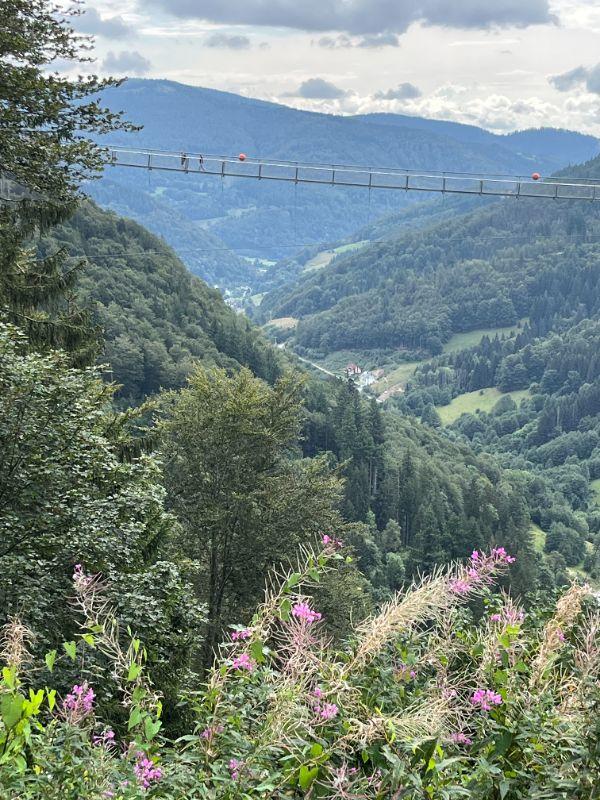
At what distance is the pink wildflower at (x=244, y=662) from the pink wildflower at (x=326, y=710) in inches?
19.4

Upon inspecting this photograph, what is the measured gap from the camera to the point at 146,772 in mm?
4027

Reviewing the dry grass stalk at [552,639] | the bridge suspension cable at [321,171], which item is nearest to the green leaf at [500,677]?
the dry grass stalk at [552,639]

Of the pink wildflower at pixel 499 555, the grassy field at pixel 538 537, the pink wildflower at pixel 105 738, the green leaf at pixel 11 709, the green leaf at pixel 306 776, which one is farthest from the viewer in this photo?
the grassy field at pixel 538 537

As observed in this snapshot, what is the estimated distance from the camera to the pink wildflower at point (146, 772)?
4.00m

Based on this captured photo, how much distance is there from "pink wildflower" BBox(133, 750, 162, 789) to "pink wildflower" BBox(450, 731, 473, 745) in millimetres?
1582

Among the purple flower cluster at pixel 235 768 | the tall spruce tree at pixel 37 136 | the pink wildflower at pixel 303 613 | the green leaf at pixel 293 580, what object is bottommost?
the purple flower cluster at pixel 235 768

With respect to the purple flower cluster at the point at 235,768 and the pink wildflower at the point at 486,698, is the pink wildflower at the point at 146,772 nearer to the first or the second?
the purple flower cluster at the point at 235,768

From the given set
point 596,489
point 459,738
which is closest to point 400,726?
point 459,738

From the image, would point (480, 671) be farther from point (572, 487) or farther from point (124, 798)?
point (572, 487)

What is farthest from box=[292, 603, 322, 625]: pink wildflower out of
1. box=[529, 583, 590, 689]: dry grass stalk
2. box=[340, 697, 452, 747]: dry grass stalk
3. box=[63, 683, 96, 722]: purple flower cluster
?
box=[529, 583, 590, 689]: dry grass stalk

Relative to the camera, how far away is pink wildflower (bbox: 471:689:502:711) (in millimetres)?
4453

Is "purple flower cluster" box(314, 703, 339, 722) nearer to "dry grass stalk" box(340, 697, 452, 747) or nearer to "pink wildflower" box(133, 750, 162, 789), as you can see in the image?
"dry grass stalk" box(340, 697, 452, 747)

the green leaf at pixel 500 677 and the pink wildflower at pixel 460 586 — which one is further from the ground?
the pink wildflower at pixel 460 586

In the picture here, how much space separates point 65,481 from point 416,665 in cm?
663
